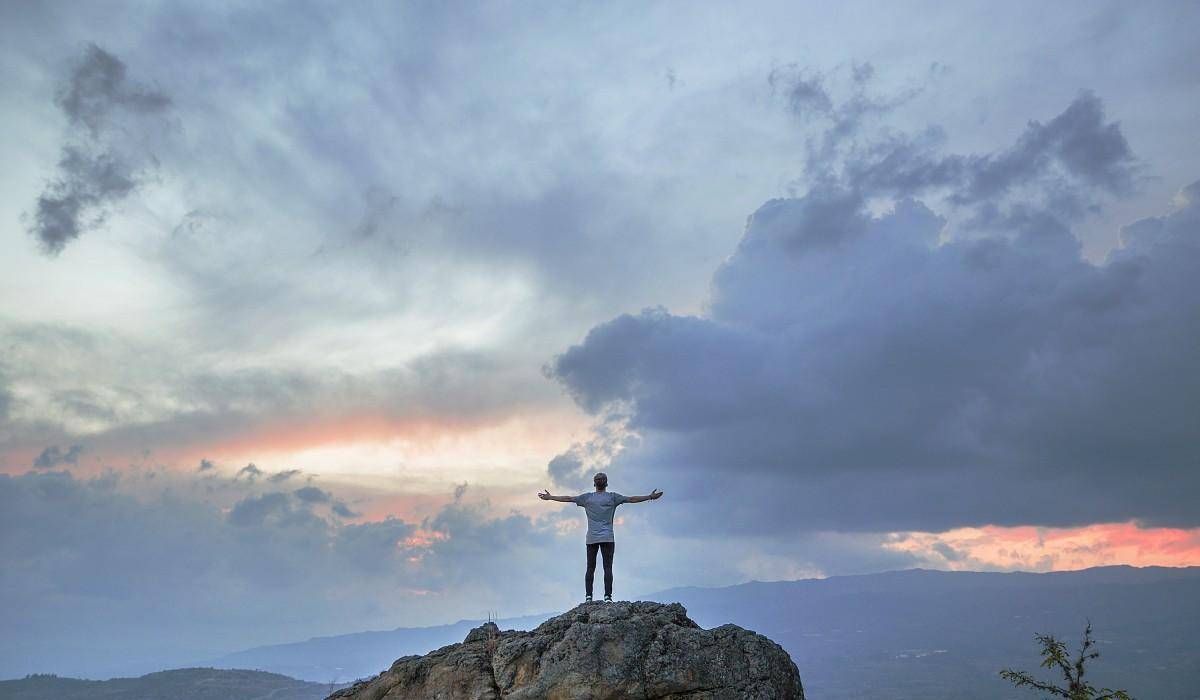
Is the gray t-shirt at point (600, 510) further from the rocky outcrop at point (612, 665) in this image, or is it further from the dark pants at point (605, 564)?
the rocky outcrop at point (612, 665)

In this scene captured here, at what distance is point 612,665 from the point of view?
21766mm

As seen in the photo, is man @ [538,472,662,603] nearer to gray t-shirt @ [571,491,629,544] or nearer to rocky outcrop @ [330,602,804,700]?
gray t-shirt @ [571,491,629,544]

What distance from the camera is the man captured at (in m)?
27.0

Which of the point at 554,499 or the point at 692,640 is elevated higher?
the point at 554,499

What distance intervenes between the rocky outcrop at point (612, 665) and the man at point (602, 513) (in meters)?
3.12

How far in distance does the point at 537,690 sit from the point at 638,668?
2.54m

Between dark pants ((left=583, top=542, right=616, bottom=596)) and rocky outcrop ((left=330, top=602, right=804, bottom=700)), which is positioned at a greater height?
dark pants ((left=583, top=542, right=616, bottom=596))

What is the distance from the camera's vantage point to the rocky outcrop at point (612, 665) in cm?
2156

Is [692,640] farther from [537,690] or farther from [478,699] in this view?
[478,699]

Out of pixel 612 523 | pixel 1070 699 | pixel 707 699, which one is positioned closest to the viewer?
pixel 707 699

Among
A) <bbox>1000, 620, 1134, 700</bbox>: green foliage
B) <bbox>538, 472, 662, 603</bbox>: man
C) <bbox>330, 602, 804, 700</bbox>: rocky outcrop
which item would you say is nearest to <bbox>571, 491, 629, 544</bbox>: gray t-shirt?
<bbox>538, 472, 662, 603</bbox>: man

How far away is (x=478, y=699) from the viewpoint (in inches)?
Answer: 889

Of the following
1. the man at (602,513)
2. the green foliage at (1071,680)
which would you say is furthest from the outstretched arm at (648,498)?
the green foliage at (1071,680)

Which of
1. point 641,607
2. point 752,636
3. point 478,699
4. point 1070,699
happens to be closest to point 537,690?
point 478,699
